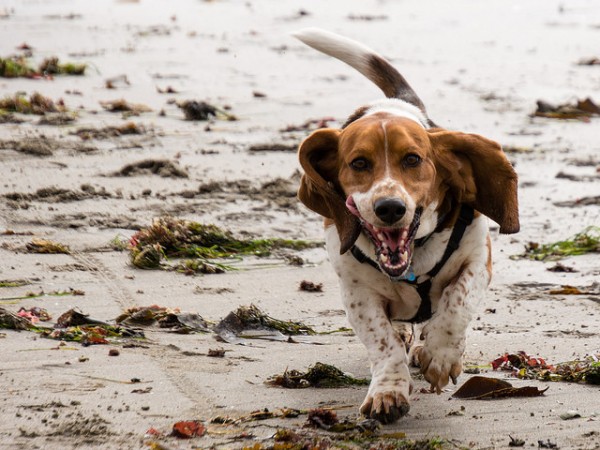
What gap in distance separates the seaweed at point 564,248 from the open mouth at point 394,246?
2424mm

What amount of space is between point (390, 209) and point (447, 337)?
54 cm

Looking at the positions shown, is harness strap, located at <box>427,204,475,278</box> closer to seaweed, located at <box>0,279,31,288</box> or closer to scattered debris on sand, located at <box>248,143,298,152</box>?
seaweed, located at <box>0,279,31,288</box>

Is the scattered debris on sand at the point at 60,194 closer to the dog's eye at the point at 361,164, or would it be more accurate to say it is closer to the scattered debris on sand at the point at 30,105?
the scattered debris on sand at the point at 30,105

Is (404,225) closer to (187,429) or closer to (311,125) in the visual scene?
(187,429)

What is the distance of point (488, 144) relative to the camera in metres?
4.41

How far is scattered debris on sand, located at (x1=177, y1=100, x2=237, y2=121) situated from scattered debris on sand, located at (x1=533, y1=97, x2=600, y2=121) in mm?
2462

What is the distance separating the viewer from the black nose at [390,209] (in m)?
3.93

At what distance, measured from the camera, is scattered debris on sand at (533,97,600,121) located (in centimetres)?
980

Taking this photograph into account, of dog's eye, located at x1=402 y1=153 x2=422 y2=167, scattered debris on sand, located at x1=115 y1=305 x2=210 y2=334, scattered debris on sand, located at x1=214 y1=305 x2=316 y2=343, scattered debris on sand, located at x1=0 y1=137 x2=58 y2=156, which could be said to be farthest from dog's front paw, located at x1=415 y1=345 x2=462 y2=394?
scattered debris on sand, located at x1=0 y1=137 x2=58 y2=156

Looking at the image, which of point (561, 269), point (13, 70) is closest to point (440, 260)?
point (561, 269)

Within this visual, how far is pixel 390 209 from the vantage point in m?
3.93

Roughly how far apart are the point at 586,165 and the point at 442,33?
5.88 m

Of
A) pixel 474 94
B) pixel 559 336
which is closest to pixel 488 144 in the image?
pixel 559 336

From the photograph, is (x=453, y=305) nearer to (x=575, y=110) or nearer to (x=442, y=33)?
→ (x=575, y=110)
